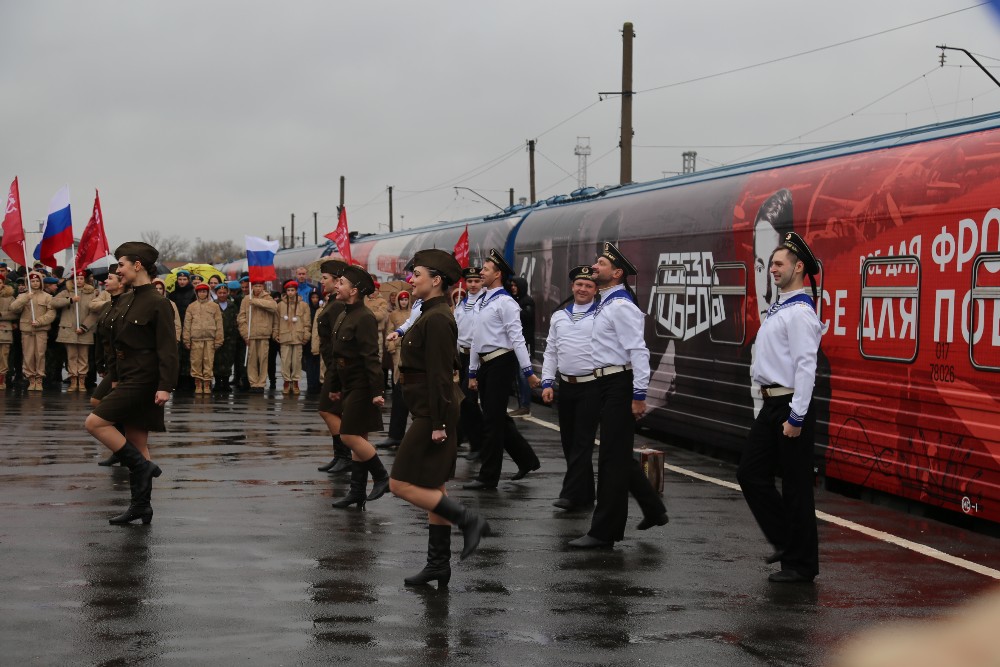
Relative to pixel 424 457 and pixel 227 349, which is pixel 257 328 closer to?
pixel 227 349

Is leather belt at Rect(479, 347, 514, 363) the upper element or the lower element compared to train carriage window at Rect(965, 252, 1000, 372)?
lower

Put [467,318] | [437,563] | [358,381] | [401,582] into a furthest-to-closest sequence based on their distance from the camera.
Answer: [467,318], [358,381], [401,582], [437,563]

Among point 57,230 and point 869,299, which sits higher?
point 57,230

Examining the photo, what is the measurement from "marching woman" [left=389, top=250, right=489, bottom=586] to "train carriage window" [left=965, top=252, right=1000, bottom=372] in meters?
3.62

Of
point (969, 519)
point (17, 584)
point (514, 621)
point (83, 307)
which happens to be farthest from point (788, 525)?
point (83, 307)

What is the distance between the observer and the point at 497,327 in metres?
11.1

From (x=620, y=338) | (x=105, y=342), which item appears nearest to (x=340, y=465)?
(x=105, y=342)

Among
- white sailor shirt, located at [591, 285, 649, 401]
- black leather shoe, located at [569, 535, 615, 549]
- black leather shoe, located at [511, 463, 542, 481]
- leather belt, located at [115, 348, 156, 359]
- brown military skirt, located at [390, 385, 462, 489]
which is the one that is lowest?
black leather shoe, located at [569, 535, 615, 549]

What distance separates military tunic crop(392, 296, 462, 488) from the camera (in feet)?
22.7

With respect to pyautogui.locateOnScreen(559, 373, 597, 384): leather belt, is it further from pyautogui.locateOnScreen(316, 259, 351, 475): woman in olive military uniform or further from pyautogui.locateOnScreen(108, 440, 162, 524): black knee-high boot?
pyautogui.locateOnScreen(108, 440, 162, 524): black knee-high boot

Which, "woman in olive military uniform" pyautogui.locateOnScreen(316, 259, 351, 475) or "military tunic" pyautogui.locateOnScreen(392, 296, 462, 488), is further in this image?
"woman in olive military uniform" pyautogui.locateOnScreen(316, 259, 351, 475)

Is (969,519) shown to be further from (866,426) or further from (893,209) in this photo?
(893,209)

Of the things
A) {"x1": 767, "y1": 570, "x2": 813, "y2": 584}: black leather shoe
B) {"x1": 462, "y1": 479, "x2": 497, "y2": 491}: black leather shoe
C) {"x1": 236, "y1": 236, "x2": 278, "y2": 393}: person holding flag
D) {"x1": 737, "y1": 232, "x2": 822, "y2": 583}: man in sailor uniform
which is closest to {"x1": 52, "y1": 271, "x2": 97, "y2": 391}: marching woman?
{"x1": 236, "y1": 236, "x2": 278, "y2": 393}: person holding flag

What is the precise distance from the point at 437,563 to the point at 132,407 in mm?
2978
